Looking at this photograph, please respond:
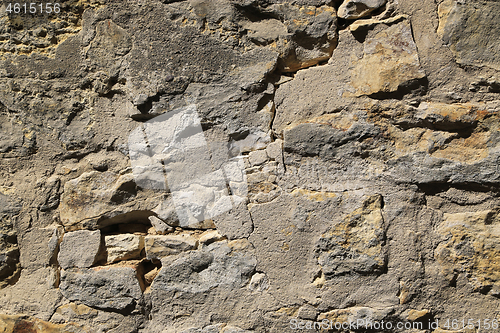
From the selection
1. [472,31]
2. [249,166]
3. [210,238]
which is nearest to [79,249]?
[210,238]

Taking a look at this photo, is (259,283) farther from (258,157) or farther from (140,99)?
(140,99)

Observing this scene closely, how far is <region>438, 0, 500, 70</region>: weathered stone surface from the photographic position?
106cm

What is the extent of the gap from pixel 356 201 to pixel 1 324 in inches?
57.4

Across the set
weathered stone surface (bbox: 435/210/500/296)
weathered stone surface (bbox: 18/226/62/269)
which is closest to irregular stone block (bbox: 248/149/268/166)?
weathered stone surface (bbox: 435/210/500/296)

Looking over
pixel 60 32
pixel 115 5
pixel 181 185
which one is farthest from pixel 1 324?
pixel 115 5

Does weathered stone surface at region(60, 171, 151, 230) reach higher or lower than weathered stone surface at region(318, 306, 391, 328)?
higher

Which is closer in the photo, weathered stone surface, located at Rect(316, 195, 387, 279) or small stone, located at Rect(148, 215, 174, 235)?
weathered stone surface, located at Rect(316, 195, 387, 279)

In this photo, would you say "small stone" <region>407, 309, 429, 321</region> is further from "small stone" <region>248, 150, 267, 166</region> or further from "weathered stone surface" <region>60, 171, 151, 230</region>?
"weathered stone surface" <region>60, 171, 151, 230</region>

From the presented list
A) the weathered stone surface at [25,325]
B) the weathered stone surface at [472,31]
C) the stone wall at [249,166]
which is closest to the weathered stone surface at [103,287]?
the stone wall at [249,166]

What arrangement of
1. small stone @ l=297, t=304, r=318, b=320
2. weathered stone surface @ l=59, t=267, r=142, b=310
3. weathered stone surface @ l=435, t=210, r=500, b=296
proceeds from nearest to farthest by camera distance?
1. weathered stone surface @ l=435, t=210, r=500, b=296
2. small stone @ l=297, t=304, r=318, b=320
3. weathered stone surface @ l=59, t=267, r=142, b=310

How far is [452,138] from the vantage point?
1101 mm

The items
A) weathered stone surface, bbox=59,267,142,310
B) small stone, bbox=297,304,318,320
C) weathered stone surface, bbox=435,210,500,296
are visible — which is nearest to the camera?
weathered stone surface, bbox=435,210,500,296

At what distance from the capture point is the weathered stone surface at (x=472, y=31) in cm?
106

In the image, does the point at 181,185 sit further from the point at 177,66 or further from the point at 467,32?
the point at 467,32
